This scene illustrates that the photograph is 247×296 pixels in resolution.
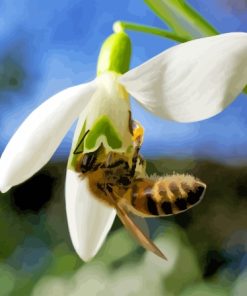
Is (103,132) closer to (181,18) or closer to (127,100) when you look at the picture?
(127,100)

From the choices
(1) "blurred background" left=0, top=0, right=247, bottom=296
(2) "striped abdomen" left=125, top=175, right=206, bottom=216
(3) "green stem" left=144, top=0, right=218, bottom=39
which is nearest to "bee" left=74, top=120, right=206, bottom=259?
(2) "striped abdomen" left=125, top=175, right=206, bottom=216

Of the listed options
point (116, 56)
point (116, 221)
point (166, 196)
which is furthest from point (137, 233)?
point (116, 221)

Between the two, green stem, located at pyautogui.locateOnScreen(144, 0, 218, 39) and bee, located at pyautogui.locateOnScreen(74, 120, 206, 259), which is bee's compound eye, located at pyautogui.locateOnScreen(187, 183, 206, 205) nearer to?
bee, located at pyautogui.locateOnScreen(74, 120, 206, 259)

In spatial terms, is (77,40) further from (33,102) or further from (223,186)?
(223,186)

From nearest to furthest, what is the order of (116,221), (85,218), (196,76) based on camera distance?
(196,76)
(85,218)
(116,221)

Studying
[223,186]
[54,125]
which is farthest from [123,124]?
[223,186]

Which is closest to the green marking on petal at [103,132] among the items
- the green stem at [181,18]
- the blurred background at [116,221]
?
the green stem at [181,18]
